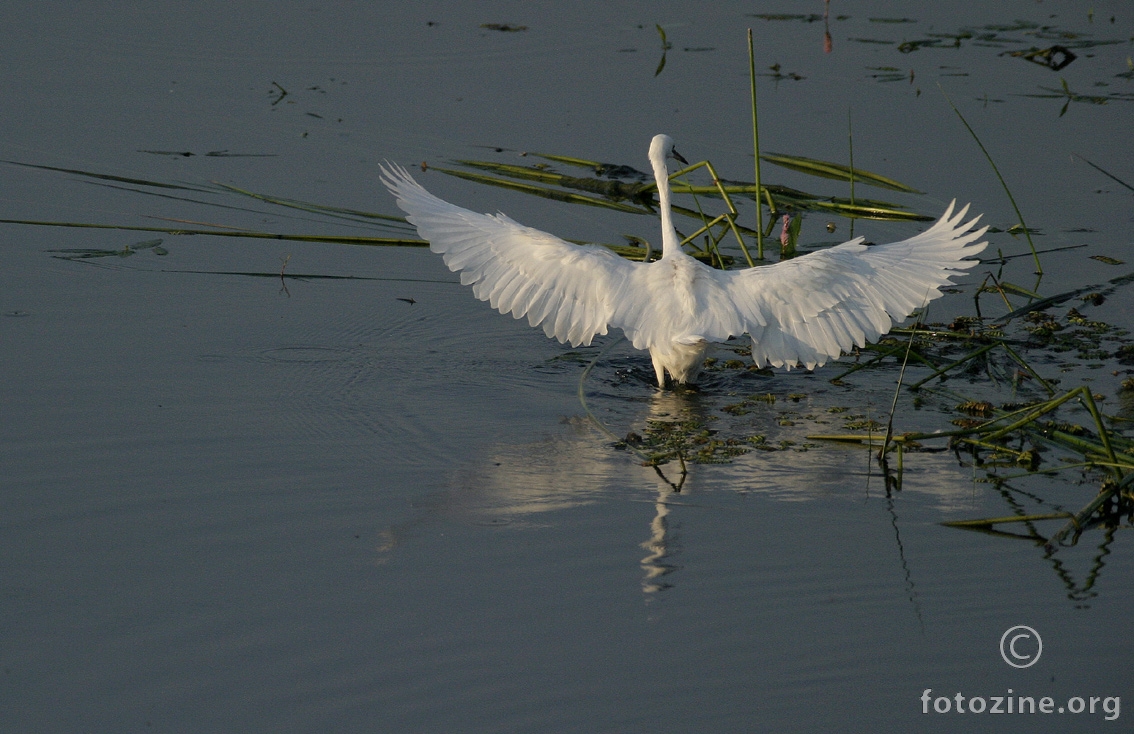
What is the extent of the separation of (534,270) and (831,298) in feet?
5.23

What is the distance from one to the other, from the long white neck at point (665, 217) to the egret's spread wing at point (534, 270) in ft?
1.31

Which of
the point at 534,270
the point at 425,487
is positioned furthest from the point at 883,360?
the point at 425,487

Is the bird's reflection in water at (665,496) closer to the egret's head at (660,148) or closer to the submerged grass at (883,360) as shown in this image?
the submerged grass at (883,360)

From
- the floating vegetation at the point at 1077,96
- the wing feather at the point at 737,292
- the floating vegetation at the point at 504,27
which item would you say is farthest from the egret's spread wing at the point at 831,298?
the floating vegetation at the point at 504,27

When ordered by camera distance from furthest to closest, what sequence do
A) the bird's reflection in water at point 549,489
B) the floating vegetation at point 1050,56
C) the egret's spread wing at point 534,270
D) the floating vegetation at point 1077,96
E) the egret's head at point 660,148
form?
the floating vegetation at point 1050,56
the floating vegetation at point 1077,96
the egret's head at point 660,148
the egret's spread wing at point 534,270
the bird's reflection in water at point 549,489

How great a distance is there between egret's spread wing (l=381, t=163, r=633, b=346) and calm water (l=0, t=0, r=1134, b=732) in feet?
1.30

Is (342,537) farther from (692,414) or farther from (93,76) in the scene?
(93,76)

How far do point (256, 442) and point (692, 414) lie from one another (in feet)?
7.35

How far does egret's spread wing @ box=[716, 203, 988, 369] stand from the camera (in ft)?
21.8

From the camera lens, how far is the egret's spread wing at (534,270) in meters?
6.80

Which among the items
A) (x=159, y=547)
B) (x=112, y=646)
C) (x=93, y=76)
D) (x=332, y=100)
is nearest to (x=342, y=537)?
(x=159, y=547)

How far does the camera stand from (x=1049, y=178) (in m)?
10.2

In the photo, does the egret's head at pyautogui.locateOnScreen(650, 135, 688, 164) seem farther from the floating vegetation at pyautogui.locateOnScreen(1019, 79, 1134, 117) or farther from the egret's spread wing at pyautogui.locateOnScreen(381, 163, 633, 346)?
the floating vegetation at pyautogui.locateOnScreen(1019, 79, 1134, 117)

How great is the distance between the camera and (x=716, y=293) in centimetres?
670
